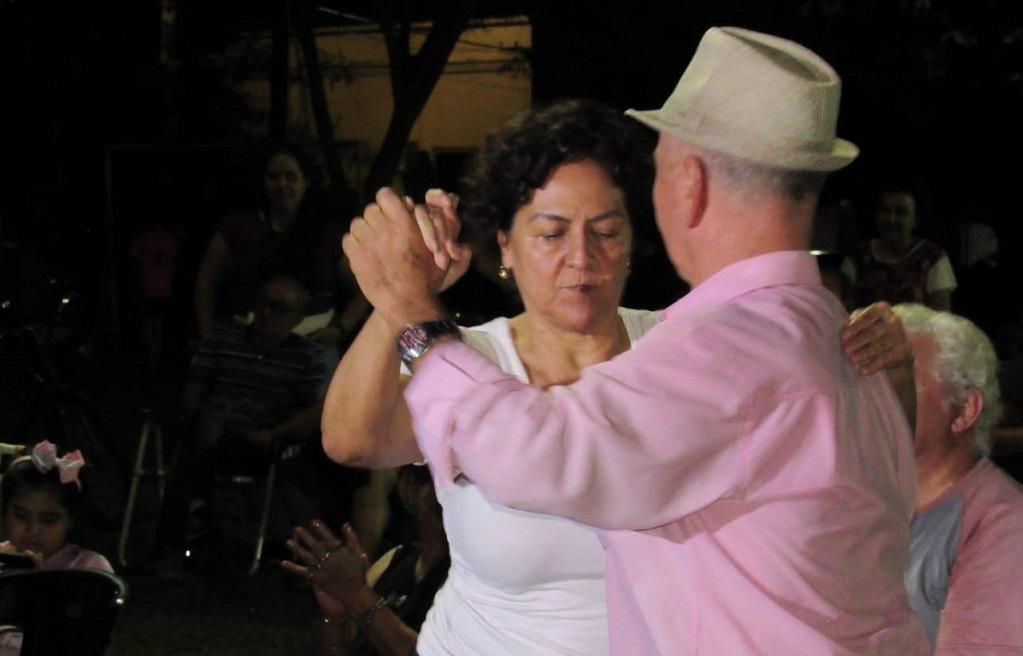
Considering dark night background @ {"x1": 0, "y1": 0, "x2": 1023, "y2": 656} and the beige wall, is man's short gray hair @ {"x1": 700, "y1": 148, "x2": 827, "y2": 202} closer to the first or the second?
dark night background @ {"x1": 0, "y1": 0, "x2": 1023, "y2": 656}

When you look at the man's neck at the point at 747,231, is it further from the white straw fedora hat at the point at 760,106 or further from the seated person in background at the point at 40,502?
the seated person in background at the point at 40,502

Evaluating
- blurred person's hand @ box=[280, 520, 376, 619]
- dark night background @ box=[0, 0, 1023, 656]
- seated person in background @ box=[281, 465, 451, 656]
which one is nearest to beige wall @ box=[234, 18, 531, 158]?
dark night background @ box=[0, 0, 1023, 656]

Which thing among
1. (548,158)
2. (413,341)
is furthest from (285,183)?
(413,341)

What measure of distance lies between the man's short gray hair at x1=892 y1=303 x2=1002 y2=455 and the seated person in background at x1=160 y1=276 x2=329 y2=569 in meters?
4.52

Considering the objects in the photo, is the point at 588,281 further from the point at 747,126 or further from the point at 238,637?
the point at 238,637

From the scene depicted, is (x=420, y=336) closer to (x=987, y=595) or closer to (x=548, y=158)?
(x=548, y=158)

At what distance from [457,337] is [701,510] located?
1.28ft

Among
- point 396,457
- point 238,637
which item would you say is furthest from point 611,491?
point 238,637

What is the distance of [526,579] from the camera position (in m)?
2.64

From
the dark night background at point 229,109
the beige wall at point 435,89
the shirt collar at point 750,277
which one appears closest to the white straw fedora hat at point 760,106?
the shirt collar at point 750,277

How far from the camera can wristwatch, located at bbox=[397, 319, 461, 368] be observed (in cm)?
190

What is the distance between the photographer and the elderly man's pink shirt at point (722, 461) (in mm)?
1745

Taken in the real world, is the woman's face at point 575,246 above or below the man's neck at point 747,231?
below

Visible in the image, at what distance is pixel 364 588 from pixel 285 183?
14.8 ft
